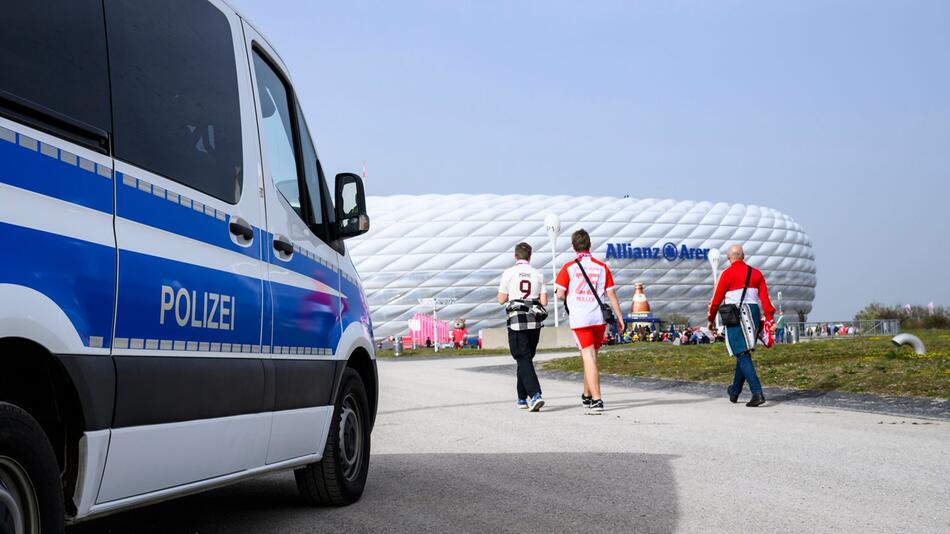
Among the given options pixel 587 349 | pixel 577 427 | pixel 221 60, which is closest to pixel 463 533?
pixel 221 60

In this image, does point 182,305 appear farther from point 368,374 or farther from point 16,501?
point 368,374

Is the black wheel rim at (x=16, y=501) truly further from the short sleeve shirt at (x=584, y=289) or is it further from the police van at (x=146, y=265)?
the short sleeve shirt at (x=584, y=289)

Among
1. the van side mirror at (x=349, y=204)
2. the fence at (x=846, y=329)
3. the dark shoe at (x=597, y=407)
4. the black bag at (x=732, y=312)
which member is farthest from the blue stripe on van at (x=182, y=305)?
the fence at (x=846, y=329)

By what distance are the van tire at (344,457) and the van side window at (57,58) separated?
2442mm

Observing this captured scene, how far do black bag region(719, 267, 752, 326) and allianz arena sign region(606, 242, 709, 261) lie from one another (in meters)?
78.0

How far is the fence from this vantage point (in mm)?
57812

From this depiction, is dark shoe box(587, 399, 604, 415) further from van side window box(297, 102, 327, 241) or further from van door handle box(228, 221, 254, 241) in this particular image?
van door handle box(228, 221, 254, 241)

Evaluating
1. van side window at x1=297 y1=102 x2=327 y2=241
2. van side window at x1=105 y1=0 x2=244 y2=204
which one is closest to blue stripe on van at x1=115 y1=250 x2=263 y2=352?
van side window at x1=105 y1=0 x2=244 y2=204

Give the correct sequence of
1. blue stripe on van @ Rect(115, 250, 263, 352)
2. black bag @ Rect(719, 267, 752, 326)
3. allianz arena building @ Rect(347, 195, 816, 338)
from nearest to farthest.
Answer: blue stripe on van @ Rect(115, 250, 263, 352) < black bag @ Rect(719, 267, 752, 326) < allianz arena building @ Rect(347, 195, 816, 338)

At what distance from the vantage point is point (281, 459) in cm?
424

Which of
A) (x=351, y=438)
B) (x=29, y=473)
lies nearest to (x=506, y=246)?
(x=351, y=438)

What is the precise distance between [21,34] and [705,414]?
8341 mm

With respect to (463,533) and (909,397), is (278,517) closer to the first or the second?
(463,533)

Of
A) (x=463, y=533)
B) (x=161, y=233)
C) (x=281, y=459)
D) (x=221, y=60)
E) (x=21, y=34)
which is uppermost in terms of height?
(x=221, y=60)
